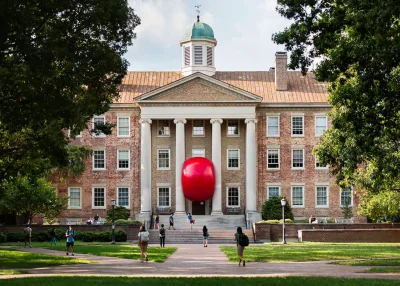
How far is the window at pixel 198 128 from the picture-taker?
7325 centimetres

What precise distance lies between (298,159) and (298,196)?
11.0 ft

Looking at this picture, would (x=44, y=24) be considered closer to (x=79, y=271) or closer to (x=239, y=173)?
(x=79, y=271)

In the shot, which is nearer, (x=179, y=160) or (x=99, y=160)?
(x=179, y=160)

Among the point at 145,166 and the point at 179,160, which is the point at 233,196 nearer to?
the point at 179,160

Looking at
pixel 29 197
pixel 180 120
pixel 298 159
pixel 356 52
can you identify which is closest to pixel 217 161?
pixel 180 120

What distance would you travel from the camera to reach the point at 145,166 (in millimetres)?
71188

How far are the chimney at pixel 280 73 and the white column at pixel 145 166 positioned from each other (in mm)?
12732

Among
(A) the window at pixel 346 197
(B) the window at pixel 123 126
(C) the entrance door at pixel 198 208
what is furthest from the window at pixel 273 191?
(B) the window at pixel 123 126

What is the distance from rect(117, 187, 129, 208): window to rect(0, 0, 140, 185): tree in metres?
40.6

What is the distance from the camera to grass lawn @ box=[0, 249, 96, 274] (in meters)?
33.1

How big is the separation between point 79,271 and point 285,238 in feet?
103

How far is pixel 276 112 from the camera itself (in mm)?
73562

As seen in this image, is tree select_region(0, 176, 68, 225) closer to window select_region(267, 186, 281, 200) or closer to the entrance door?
the entrance door

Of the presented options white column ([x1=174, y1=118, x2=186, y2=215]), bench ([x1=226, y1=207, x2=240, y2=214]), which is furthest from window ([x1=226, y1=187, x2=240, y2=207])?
white column ([x1=174, y1=118, x2=186, y2=215])
